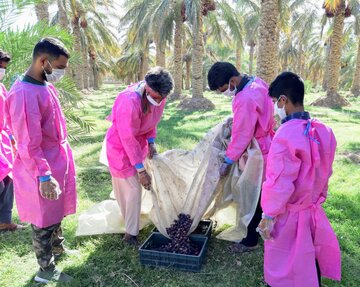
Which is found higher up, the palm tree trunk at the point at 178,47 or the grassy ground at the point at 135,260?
the palm tree trunk at the point at 178,47

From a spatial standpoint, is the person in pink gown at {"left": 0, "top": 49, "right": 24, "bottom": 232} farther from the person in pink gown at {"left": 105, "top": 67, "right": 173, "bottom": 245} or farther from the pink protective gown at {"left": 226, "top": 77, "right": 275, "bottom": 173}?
the pink protective gown at {"left": 226, "top": 77, "right": 275, "bottom": 173}

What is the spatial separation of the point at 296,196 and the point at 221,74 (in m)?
1.34

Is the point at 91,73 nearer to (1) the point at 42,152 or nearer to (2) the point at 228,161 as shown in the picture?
(2) the point at 228,161

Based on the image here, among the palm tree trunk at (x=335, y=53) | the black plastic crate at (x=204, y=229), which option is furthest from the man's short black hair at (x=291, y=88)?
the palm tree trunk at (x=335, y=53)

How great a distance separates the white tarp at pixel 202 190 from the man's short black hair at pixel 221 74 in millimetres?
523

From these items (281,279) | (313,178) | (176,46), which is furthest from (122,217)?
(176,46)

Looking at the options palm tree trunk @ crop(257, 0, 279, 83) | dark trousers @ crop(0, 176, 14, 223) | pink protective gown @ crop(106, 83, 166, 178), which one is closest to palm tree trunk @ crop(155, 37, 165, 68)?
palm tree trunk @ crop(257, 0, 279, 83)

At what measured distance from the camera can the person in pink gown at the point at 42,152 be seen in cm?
266

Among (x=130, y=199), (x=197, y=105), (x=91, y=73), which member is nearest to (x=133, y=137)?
(x=130, y=199)

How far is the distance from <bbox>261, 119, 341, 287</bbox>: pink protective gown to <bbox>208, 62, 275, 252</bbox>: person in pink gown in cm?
80

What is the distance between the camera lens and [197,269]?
3254 mm

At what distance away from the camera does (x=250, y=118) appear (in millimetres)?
3152

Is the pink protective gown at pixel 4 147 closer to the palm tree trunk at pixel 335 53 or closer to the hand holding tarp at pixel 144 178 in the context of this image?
the hand holding tarp at pixel 144 178

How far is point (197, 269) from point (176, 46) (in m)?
16.0
